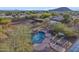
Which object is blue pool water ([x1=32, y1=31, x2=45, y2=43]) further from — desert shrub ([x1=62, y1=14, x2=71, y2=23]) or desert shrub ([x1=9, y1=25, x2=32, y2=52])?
desert shrub ([x1=62, y1=14, x2=71, y2=23])

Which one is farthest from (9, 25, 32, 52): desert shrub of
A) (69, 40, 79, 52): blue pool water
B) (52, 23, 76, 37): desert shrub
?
(69, 40, 79, 52): blue pool water

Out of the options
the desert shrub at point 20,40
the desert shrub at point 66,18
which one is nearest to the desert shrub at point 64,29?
the desert shrub at point 66,18

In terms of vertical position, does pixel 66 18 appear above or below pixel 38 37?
above

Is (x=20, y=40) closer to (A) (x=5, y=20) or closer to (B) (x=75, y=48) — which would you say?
(A) (x=5, y=20)

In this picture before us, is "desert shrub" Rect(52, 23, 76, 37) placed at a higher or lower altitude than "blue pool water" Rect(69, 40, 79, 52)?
higher

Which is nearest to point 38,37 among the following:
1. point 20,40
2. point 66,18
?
point 20,40

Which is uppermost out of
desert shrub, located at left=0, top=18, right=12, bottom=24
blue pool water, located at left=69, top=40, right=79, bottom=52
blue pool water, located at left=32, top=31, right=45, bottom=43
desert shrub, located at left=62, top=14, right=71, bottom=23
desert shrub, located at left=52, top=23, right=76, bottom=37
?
desert shrub, located at left=62, top=14, right=71, bottom=23

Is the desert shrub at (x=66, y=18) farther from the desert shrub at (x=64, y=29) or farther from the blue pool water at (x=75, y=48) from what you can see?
the blue pool water at (x=75, y=48)
